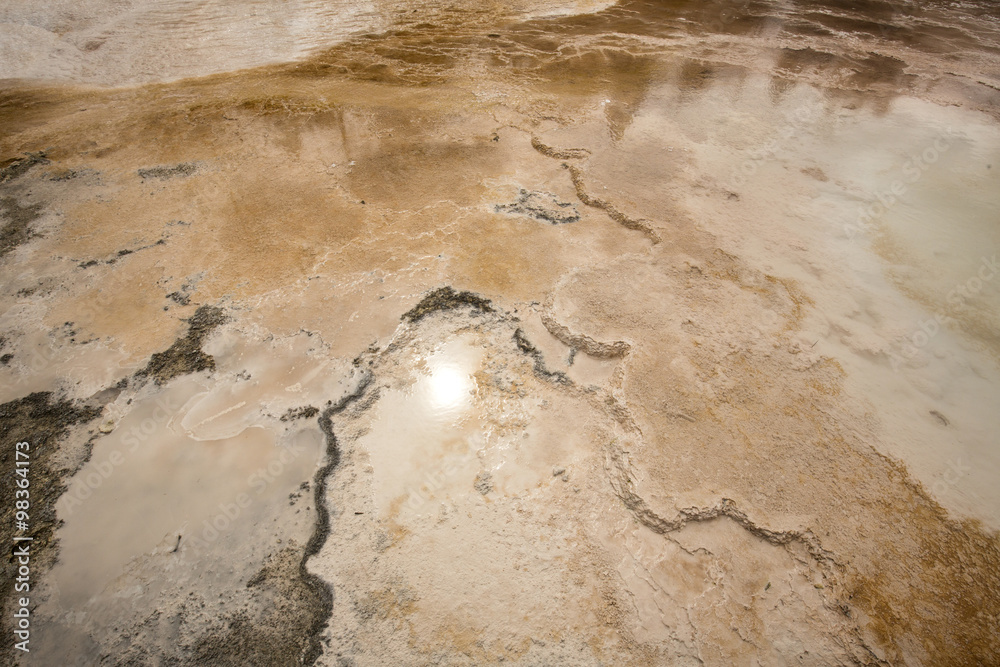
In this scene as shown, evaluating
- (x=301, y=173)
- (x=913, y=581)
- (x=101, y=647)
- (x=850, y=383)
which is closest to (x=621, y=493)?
(x=913, y=581)

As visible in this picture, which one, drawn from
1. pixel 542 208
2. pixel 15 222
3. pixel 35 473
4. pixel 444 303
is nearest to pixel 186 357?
pixel 35 473

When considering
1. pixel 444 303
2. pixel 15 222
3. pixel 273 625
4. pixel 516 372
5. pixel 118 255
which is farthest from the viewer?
pixel 15 222

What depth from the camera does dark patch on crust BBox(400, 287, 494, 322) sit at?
298 cm

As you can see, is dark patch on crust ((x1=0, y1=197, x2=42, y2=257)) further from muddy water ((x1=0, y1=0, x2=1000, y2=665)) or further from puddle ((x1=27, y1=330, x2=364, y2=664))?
puddle ((x1=27, y1=330, x2=364, y2=664))

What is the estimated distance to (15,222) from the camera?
3670mm

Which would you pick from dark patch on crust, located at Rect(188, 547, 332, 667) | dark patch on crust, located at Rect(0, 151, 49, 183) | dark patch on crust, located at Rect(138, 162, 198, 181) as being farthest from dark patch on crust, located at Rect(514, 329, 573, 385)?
dark patch on crust, located at Rect(0, 151, 49, 183)

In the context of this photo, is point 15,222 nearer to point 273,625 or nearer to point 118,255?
point 118,255

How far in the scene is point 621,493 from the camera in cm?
220

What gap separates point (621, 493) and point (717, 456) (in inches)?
20.4

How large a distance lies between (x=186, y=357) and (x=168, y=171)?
2.37 m

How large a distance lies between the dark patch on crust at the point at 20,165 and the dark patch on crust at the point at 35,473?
2890 millimetres

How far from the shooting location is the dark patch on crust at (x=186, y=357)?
270 cm

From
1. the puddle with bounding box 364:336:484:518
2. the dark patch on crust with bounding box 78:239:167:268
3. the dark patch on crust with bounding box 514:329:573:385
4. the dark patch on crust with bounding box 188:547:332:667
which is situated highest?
the dark patch on crust with bounding box 78:239:167:268

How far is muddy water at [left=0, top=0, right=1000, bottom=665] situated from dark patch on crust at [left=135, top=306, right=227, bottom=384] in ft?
0.07
